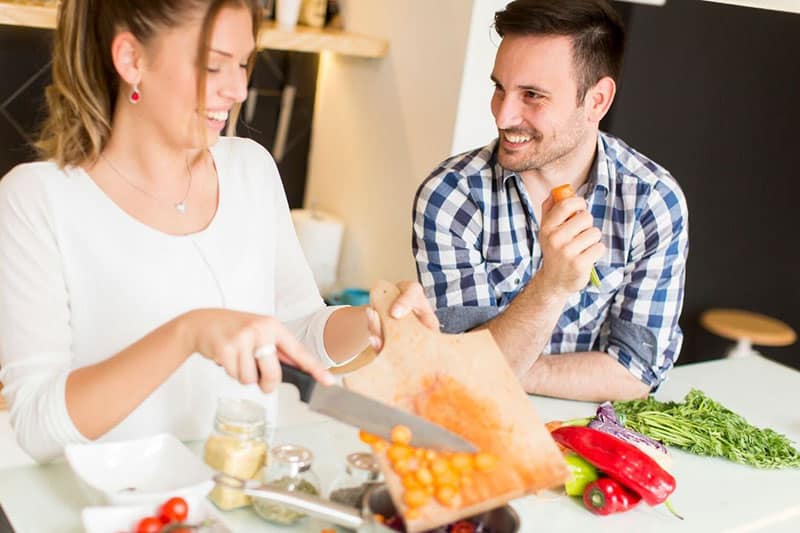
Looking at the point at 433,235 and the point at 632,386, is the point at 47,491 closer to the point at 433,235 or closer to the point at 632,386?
the point at 433,235

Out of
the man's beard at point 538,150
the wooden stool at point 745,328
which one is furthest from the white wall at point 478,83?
the wooden stool at point 745,328

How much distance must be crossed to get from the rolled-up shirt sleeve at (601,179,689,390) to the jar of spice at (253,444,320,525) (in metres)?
1.04

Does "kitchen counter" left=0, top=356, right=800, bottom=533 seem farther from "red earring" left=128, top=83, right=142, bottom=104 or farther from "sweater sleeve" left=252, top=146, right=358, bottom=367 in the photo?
"red earring" left=128, top=83, right=142, bottom=104

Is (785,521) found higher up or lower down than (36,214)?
lower down

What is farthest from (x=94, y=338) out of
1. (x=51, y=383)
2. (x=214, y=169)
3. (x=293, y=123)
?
(x=293, y=123)

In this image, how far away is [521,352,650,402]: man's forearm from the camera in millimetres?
2000

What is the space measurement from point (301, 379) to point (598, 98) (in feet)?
4.33

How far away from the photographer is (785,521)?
1.65 meters

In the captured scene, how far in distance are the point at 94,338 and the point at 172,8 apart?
0.50 meters

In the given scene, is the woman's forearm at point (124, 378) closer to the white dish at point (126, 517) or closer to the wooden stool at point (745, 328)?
the white dish at point (126, 517)

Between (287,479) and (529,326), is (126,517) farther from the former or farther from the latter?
(529,326)

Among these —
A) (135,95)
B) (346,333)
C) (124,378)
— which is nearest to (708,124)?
(346,333)

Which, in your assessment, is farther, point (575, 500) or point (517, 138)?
point (517, 138)

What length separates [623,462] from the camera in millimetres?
1516
